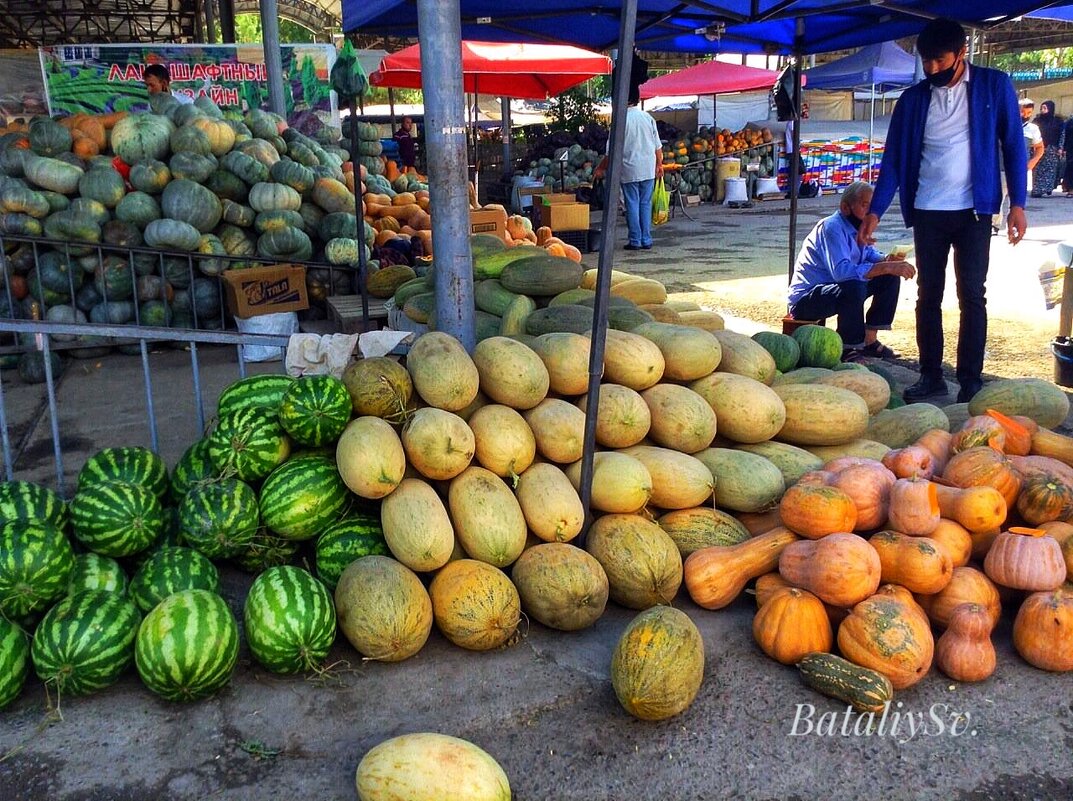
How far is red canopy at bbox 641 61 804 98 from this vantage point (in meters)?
20.9

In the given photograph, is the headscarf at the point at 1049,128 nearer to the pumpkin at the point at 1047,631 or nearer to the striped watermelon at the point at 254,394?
the pumpkin at the point at 1047,631

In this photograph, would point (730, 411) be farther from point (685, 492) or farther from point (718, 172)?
point (718, 172)

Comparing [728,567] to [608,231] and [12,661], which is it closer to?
[608,231]

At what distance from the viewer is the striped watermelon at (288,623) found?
9.12 feet

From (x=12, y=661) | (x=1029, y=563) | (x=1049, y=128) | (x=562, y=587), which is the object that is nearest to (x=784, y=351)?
(x=1029, y=563)

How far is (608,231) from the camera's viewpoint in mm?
3217

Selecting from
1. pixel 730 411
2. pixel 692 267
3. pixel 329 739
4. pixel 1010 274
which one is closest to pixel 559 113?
pixel 692 267

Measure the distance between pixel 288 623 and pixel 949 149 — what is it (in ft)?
16.1

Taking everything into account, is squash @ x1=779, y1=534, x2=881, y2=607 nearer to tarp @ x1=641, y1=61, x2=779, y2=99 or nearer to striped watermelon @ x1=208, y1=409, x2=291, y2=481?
striped watermelon @ x1=208, y1=409, x2=291, y2=481

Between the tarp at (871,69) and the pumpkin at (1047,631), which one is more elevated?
the tarp at (871,69)

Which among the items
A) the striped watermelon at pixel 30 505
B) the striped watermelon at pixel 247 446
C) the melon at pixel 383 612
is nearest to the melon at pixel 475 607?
the melon at pixel 383 612

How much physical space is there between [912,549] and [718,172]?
21.0m

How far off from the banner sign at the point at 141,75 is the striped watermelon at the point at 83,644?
1240 centimetres

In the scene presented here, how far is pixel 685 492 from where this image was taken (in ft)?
11.3
